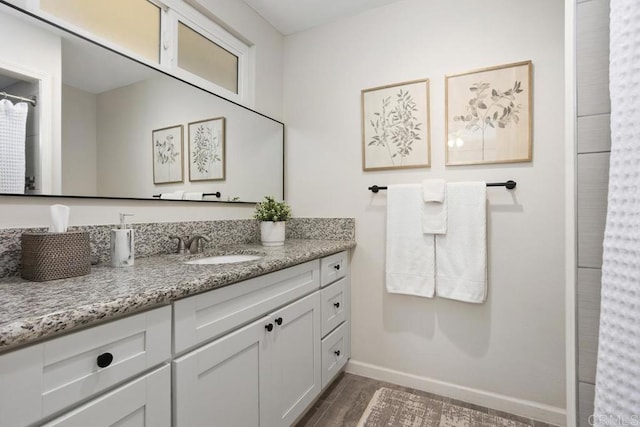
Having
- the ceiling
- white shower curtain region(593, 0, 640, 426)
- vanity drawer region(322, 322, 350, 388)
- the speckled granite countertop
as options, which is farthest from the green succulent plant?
white shower curtain region(593, 0, 640, 426)

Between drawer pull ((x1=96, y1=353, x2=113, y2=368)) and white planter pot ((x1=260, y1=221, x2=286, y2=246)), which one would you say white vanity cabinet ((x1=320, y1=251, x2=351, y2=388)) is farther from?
drawer pull ((x1=96, y1=353, x2=113, y2=368))

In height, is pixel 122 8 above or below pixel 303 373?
above

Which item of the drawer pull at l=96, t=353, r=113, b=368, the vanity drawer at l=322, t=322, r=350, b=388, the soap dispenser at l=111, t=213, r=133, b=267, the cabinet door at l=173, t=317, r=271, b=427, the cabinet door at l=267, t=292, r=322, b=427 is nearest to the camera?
the drawer pull at l=96, t=353, r=113, b=368

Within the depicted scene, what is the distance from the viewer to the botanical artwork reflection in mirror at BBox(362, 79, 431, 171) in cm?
182

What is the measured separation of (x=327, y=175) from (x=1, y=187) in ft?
5.13

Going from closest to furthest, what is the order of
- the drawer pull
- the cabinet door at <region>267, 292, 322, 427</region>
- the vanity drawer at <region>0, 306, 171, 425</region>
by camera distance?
the vanity drawer at <region>0, 306, 171, 425</region> < the drawer pull < the cabinet door at <region>267, 292, 322, 427</region>

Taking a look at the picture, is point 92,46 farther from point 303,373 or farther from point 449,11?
point 449,11

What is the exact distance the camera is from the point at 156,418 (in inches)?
31.2

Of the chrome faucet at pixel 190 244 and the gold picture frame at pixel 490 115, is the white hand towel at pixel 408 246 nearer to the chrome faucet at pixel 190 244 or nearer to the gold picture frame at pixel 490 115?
the gold picture frame at pixel 490 115

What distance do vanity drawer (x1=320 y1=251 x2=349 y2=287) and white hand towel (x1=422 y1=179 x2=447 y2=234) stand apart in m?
0.52

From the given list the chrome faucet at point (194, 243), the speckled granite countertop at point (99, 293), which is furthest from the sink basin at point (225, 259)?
the speckled granite countertop at point (99, 293)

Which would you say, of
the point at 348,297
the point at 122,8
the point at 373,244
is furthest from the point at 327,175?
the point at 122,8

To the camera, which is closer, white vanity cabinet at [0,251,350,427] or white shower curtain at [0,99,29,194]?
white vanity cabinet at [0,251,350,427]

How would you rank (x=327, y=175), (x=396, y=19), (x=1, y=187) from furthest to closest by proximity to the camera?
(x=327, y=175) < (x=396, y=19) < (x=1, y=187)
